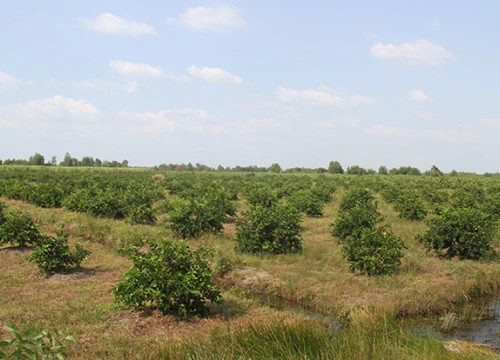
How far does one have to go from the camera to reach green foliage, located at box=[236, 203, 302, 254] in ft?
41.5

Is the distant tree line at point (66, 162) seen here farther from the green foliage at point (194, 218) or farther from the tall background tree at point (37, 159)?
the green foliage at point (194, 218)

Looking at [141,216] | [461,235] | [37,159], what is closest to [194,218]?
[141,216]

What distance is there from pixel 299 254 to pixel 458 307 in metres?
4.67

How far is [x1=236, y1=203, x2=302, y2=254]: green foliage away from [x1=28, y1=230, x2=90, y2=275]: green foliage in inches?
190

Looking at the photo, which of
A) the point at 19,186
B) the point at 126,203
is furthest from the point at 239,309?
the point at 19,186

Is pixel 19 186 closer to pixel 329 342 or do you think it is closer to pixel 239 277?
pixel 239 277

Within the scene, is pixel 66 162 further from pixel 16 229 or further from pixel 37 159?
pixel 16 229

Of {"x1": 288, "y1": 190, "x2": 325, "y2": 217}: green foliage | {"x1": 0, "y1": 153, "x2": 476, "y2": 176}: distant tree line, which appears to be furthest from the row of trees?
{"x1": 288, "y1": 190, "x2": 325, "y2": 217}: green foliage

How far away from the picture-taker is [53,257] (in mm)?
10344

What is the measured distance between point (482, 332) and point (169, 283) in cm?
618

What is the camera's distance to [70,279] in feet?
33.1

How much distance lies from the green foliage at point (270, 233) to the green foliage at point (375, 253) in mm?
2157

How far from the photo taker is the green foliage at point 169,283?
7.50m

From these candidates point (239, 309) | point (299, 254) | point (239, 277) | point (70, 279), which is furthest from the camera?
→ point (299, 254)
